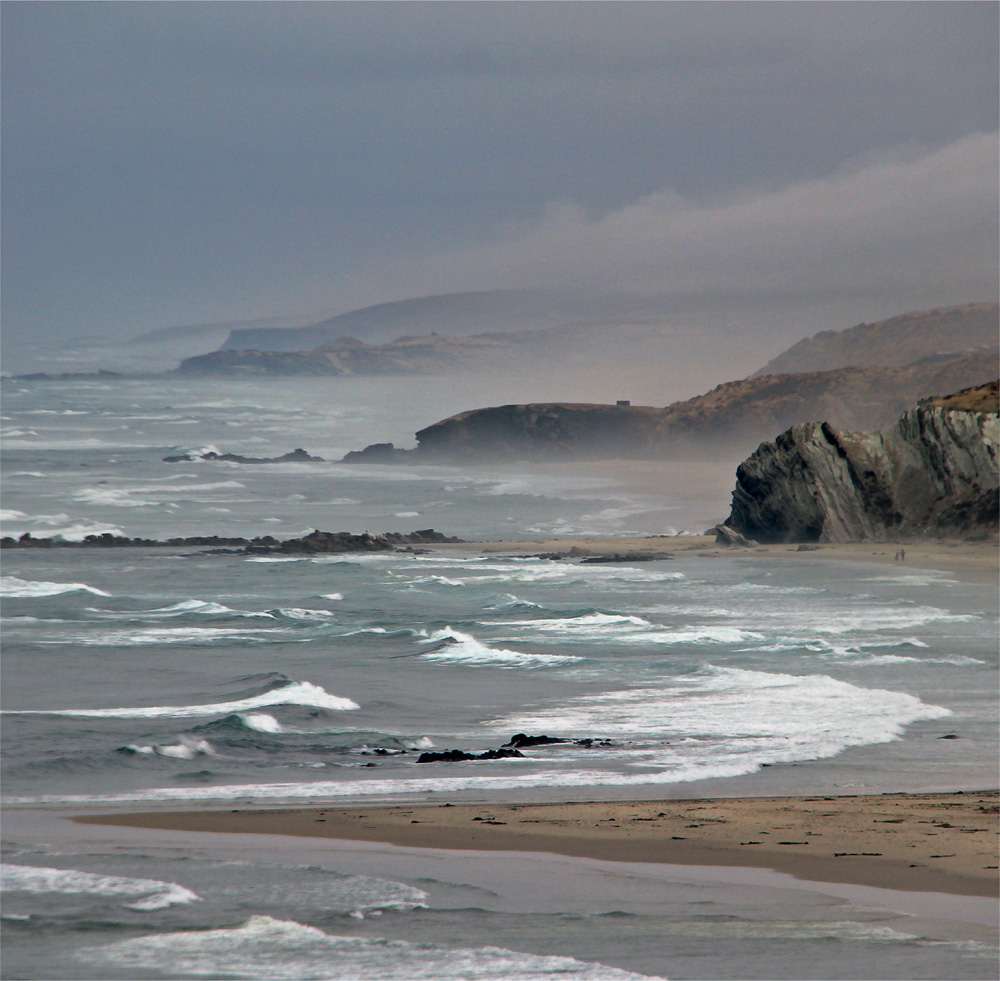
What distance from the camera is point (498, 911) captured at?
984cm

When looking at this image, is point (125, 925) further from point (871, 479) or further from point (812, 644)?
point (871, 479)

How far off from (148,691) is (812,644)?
15.9 m

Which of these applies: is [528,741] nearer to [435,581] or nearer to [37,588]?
[435,581]

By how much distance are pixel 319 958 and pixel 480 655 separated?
791 inches

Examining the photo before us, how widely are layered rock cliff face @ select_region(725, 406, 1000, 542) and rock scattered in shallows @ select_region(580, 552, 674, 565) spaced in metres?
6.15

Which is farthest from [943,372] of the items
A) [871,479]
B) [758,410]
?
[871,479]

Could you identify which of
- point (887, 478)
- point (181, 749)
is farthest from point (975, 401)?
point (181, 749)

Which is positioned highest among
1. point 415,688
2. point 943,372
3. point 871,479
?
point 943,372

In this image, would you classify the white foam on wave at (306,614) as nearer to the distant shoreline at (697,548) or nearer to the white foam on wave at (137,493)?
the distant shoreline at (697,548)

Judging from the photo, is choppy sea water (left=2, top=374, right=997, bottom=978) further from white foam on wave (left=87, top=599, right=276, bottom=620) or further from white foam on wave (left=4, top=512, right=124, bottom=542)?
white foam on wave (left=4, top=512, right=124, bottom=542)

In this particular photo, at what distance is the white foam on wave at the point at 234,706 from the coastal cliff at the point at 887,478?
3393 centimetres

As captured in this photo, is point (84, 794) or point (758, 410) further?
point (758, 410)

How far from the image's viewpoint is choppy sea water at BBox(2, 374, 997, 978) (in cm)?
895

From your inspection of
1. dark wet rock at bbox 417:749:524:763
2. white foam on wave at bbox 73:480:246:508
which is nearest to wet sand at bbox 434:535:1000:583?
dark wet rock at bbox 417:749:524:763
